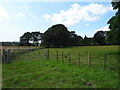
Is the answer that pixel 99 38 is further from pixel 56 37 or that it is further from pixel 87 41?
pixel 56 37

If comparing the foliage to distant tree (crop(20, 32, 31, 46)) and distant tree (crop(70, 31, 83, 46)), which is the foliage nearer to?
distant tree (crop(20, 32, 31, 46))

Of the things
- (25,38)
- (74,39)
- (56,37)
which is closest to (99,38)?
(74,39)

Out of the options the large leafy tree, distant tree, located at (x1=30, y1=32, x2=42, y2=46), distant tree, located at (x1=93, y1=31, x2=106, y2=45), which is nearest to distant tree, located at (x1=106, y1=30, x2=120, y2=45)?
the large leafy tree

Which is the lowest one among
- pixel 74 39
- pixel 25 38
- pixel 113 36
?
pixel 113 36

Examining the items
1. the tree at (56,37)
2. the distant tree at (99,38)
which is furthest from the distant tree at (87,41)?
the tree at (56,37)

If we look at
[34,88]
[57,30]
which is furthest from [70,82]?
[57,30]

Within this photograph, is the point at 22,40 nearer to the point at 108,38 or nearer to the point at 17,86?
the point at 108,38

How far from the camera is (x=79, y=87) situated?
5.93 metres

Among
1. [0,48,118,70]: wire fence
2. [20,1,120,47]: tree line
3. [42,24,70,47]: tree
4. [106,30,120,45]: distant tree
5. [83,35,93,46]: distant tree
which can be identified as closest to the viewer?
[0,48,118,70]: wire fence

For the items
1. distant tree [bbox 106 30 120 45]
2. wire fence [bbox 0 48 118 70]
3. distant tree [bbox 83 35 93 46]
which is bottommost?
wire fence [bbox 0 48 118 70]

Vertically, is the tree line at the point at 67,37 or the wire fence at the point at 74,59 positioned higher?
the tree line at the point at 67,37

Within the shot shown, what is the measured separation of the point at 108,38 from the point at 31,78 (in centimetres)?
1544

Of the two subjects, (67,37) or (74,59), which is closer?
(74,59)

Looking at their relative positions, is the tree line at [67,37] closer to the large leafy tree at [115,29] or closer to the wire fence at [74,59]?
the large leafy tree at [115,29]
